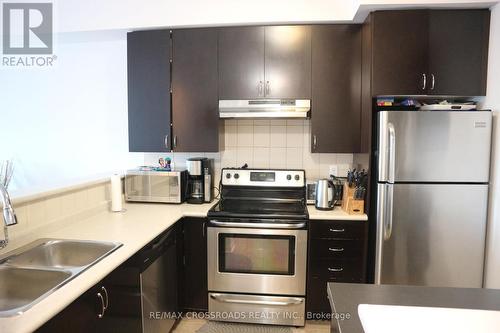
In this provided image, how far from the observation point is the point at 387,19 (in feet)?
A: 7.07

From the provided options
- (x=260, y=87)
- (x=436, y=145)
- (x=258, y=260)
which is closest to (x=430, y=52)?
(x=436, y=145)

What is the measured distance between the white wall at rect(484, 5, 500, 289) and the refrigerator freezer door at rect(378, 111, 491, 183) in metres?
0.06

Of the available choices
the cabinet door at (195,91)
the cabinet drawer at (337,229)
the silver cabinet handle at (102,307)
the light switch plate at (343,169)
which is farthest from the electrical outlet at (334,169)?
the silver cabinet handle at (102,307)

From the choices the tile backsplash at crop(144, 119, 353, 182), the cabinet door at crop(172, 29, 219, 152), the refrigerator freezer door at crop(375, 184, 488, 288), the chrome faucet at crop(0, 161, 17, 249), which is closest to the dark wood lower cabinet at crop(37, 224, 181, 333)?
the chrome faucet at crop(0, 161, 17, 249)

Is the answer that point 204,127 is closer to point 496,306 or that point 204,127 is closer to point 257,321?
point 257,321

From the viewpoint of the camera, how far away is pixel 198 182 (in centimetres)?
262

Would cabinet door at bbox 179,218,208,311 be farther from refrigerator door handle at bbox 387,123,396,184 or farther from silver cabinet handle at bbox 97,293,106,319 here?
refrigerator door handle at bbox 387,123,396,184

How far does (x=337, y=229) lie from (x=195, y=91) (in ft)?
5.09

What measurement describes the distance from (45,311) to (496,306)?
4.81 ft

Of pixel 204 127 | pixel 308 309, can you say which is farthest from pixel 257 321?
pixel 204 127

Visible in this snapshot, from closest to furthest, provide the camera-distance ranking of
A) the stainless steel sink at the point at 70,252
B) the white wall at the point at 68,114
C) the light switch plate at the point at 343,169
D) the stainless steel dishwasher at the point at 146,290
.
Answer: the stainless steel dishwasher at the point at 146,290 → the stainless steel sink at the point at 70,252 → the light switch plate at the point at 343,169 → the white wall at the point at 68,114

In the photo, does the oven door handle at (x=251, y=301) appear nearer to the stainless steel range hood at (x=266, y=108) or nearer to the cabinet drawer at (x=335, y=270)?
the cabinet drawer at (x=335, y=270)

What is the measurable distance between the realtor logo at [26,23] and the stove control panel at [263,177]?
6.61 ft

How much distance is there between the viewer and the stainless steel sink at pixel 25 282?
1.34 metres
